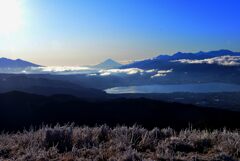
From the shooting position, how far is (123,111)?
67.1m

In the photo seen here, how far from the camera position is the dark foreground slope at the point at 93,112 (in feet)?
196

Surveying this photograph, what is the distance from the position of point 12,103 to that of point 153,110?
79.7 ft

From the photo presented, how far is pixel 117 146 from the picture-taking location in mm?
6762

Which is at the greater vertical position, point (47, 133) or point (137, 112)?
point (47, 133)

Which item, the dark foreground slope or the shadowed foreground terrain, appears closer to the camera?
the shadowed foreground terrain

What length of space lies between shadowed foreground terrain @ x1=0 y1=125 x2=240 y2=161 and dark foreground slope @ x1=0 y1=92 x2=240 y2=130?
49495 mm

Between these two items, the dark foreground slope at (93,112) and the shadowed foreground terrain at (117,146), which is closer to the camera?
the shadowed foreground terrain at (117,146)

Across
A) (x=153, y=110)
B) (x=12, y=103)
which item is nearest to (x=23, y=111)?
(x=12, y=103)

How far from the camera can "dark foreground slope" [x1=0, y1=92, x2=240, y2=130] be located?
59594mm

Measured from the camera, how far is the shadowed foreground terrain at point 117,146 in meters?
6.26

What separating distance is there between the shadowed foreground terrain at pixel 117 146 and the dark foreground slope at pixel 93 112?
49495 mm

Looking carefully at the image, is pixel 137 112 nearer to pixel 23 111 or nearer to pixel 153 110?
pixel 153 110

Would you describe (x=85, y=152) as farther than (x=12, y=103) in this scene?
No

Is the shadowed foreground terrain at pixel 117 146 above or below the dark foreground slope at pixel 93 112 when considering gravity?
above
